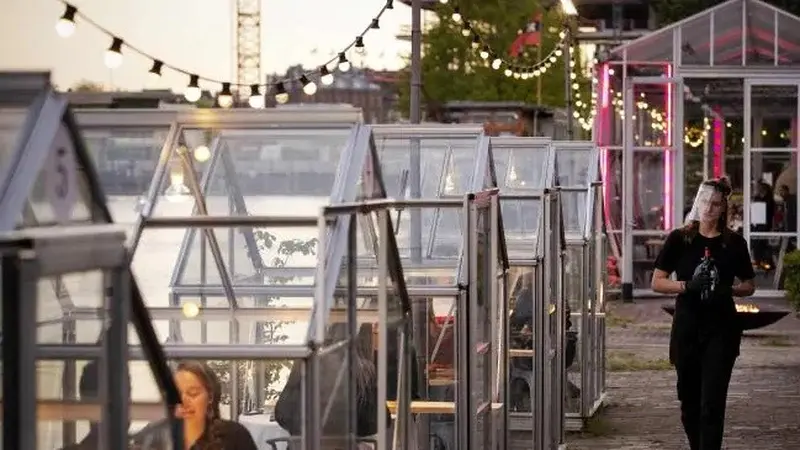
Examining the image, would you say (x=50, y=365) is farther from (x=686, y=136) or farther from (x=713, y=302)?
(x=686, y=136)

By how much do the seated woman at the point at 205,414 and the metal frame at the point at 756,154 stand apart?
27448mm

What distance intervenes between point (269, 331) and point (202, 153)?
0.91 meters

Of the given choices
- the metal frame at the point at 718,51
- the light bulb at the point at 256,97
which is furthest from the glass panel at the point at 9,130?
the metal frame at the point at 718,51

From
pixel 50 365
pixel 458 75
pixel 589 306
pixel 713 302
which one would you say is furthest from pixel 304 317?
pixel 458 75

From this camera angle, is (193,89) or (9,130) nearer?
(9,130)

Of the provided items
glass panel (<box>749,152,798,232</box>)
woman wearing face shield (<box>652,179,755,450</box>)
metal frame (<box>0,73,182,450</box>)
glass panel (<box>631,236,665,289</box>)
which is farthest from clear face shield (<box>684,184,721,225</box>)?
glass panel (<box>631,236,665,289</box>)

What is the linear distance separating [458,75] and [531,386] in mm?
46607

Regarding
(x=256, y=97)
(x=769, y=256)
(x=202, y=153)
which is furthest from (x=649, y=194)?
(x=202, y=153)

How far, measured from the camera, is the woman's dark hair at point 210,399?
24.2 feet

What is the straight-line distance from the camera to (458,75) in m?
60.1

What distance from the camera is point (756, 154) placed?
116 feet

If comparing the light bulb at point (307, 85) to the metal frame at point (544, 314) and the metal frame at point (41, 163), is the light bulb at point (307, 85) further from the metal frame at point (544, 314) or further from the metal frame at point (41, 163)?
the metal frame at point (41, 163)

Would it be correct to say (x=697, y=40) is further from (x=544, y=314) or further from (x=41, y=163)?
(x=41, y=163)

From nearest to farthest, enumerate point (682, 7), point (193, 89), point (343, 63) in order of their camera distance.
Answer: point (193, 89) < point (343, 63) < point (682, 7)
